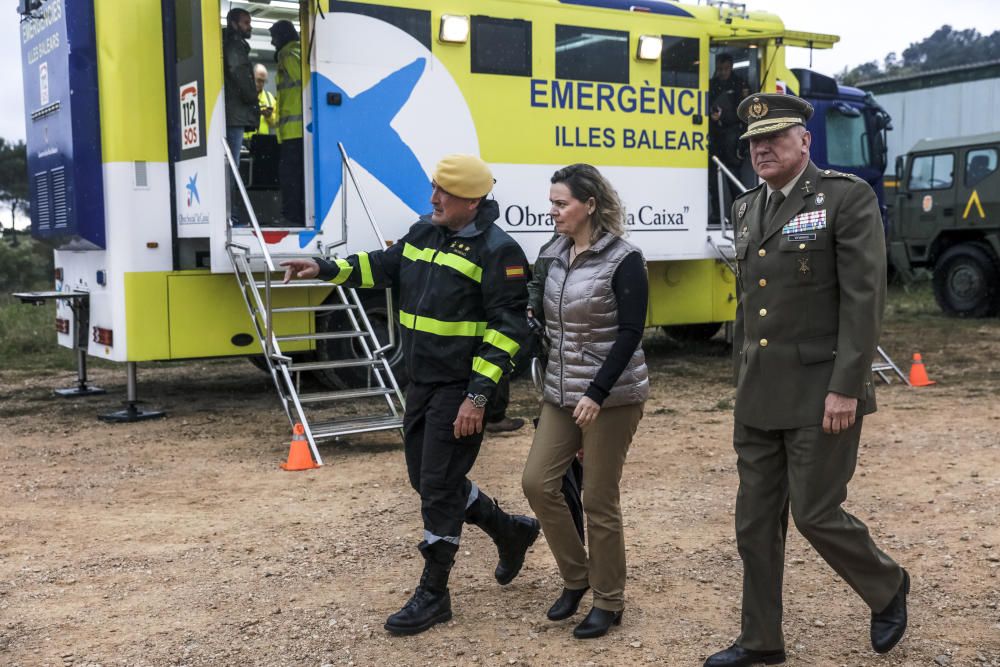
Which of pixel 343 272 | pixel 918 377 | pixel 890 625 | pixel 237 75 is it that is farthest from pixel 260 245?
pixel 918 377

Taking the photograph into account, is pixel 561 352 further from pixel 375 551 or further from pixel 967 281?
pixel 967 281

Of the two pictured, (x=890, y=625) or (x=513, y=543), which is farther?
(x=513, y=543)

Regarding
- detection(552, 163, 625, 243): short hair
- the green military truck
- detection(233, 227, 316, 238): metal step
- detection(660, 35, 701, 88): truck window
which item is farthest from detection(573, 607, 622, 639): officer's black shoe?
the green military truck

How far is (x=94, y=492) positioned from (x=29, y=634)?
2.19m

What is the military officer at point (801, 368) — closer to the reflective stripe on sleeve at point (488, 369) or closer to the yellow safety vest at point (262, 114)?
the reflective stripe on sleeve at point (488, 369)

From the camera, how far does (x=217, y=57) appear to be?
296 inches

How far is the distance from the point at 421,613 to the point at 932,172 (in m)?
13.6

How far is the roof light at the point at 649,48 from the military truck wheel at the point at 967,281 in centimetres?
727

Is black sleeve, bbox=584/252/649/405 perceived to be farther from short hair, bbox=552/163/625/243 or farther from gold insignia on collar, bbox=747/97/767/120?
gold insignia on collar, bbox=747/97/767/120

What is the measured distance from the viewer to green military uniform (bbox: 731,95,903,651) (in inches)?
131

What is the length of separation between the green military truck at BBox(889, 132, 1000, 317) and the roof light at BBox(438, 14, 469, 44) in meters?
8.97

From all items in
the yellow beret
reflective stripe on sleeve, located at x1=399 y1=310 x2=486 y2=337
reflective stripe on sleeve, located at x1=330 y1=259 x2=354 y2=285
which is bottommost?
reflective stripe on sleeve, located at x1=399 y1=310 x2=486 y2=337

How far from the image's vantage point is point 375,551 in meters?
4.95

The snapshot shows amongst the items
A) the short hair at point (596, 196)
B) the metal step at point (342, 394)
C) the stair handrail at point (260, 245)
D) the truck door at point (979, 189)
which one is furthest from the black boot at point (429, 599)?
the truck door at point (979, 189)
